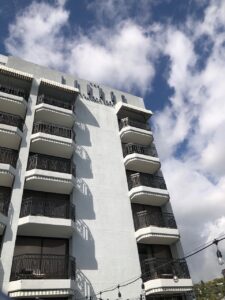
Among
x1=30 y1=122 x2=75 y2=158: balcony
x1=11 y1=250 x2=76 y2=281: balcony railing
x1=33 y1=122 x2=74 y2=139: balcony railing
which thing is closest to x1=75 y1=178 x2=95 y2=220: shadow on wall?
x1=30 y1=122 x2=75 y2=158: balcony

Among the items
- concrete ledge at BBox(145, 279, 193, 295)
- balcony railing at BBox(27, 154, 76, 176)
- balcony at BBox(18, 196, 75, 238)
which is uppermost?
balcony railing at BBox(27, 154, 76, 176)

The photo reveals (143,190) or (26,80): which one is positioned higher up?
(26,80)

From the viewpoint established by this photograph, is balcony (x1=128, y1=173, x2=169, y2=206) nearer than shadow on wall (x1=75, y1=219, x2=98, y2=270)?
No

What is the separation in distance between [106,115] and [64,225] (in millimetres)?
11733

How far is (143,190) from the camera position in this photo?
19438mm

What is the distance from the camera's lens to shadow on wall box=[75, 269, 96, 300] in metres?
14.6

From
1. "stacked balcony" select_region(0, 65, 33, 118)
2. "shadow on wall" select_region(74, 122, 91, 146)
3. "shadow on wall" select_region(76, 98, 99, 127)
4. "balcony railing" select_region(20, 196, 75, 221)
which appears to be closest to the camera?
"balcony railing" select_region(20, 196, 75, 221)

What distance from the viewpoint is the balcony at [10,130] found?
1831cm

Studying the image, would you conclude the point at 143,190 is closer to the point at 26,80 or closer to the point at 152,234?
the point at 152,234

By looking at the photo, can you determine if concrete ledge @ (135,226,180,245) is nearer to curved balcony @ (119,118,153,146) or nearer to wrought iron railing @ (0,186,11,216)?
wrought iron railing @ (0,186,11,216)

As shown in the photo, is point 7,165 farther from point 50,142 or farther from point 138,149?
point 138,149

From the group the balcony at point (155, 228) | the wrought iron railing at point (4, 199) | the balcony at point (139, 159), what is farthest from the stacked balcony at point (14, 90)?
the balcony at point (155, 228)

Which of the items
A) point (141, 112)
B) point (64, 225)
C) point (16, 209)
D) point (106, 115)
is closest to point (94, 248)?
point (64, 225)

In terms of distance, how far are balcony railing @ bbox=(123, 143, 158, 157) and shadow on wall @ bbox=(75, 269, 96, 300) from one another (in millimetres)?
10362
